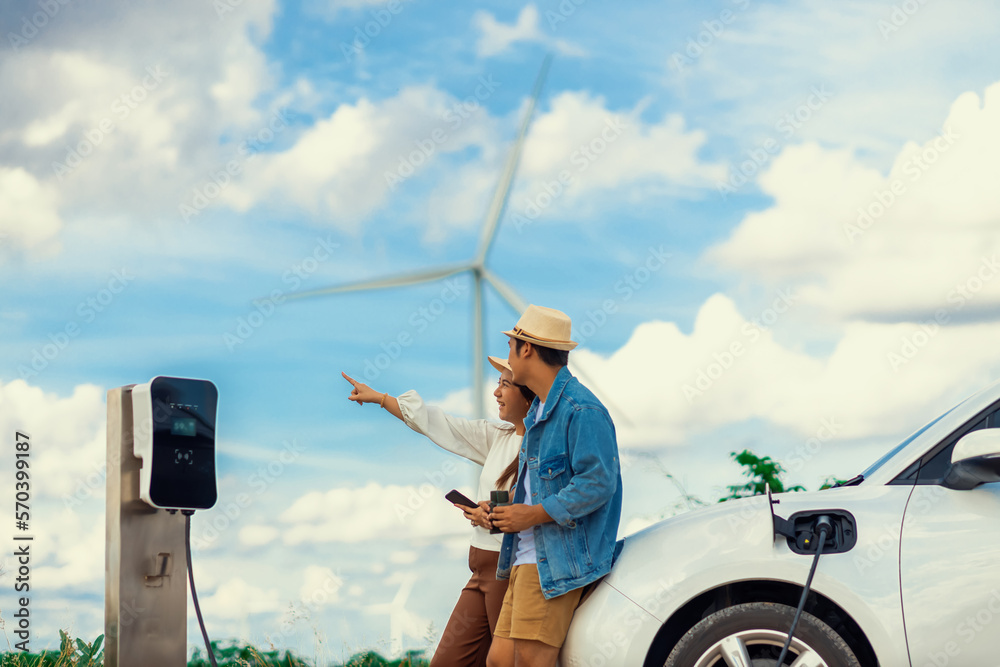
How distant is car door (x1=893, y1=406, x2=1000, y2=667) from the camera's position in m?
3.40

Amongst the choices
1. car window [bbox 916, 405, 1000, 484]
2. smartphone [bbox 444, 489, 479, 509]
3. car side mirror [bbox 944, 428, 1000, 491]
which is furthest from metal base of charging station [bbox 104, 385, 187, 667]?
car side mirror [bbox 944, 428, 1000, 491]

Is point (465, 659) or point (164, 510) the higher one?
point (164, 510)

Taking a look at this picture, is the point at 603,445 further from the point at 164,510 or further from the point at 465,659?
the point at 164,510

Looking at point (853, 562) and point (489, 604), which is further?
point (489, 604)

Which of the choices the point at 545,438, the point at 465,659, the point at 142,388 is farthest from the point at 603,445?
the point at 142,388

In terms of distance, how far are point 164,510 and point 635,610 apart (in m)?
2.32

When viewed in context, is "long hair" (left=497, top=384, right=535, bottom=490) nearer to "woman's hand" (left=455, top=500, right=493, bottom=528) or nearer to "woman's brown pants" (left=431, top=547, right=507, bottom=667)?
"woman's brown pants" (left=431, top=547, right=507, bottom=667)

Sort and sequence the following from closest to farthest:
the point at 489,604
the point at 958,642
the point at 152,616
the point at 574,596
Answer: the point at 958,642 < the point at 574,596 < the point at 489,604 < the point at 152,616

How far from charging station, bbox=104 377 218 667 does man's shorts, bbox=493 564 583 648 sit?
1646 millimetres

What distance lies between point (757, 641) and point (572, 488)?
87 cm

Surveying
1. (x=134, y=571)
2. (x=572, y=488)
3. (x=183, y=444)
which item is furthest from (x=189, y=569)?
(x=572, y=488)

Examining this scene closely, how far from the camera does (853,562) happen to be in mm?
3516

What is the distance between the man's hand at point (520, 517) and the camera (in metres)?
3.53

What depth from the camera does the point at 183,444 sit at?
441cm
